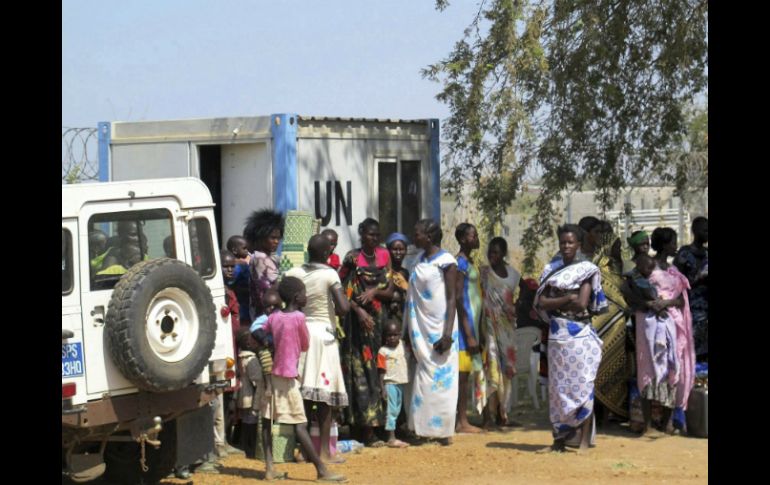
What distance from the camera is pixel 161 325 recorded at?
691 cm

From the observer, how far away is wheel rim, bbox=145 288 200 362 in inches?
270

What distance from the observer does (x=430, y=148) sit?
38.9 ft

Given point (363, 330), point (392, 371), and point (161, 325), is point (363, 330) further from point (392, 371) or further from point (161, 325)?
point (161, 325)

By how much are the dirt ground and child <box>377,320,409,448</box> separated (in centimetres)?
29

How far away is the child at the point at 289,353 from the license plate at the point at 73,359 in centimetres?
151

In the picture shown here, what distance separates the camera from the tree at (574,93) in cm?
1081

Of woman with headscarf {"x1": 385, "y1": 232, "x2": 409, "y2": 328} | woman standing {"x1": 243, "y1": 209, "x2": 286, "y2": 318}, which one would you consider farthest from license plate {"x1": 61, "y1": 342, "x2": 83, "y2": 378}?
woman with headscarf {"x1": 385, "y1": 232, "x2": 409, "y2": 328}

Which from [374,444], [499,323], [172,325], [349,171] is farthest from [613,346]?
[172,325]

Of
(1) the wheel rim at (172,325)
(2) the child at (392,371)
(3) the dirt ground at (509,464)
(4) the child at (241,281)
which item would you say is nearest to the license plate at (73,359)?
(1) the wheel rim at (172,325)

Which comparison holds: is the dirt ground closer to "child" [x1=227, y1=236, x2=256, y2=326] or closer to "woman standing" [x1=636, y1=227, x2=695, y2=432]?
"woman standing" [x1=636, y1=227, x2=695, y2=432]

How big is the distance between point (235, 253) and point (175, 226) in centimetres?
185

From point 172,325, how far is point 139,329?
0.30 m
